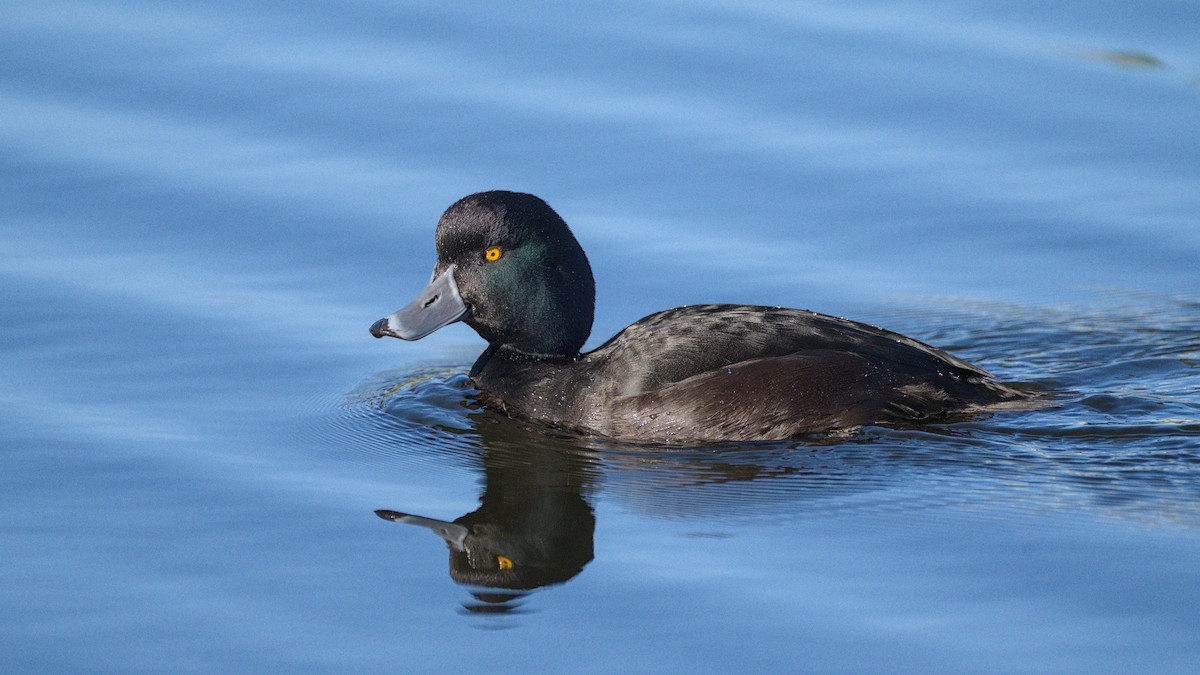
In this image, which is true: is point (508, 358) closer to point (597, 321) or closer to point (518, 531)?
point (597, 321)

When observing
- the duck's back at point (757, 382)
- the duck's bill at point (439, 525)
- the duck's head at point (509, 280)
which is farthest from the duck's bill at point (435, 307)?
the duck's bill at point (439, 525)

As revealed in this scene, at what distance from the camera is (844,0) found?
14.5 m

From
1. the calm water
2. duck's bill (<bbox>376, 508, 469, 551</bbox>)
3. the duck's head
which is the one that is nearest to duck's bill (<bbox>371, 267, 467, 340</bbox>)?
the duck's head

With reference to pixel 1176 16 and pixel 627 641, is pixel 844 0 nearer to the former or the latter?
pixel 1176 16

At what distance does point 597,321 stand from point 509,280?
1.33 m

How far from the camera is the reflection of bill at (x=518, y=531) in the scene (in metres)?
7.12

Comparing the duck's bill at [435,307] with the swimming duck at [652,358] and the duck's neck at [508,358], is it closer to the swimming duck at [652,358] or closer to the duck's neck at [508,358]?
the swimming duck at [652,358]

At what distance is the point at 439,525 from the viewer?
771 centimetres

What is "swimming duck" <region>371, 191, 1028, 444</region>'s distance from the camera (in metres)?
8.93

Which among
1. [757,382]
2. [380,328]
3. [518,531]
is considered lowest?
[518,531]

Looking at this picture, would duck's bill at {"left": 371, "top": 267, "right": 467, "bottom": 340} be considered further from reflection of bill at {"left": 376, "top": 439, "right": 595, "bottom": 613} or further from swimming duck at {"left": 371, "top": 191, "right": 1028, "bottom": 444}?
reflection of bill at {"left": 376, "top": 439, "right": 595, "bottom": 613}

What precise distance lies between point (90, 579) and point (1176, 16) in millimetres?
10604

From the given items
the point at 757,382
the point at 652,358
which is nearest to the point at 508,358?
the point at 652,358

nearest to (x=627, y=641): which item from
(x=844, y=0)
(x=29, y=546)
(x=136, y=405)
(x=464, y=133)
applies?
(x=29, y=546)
